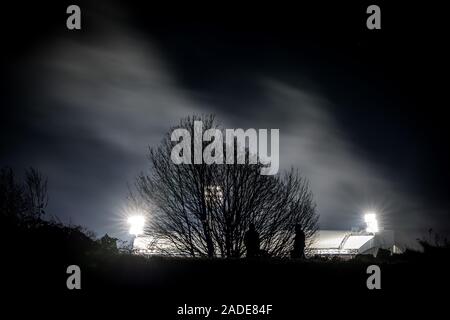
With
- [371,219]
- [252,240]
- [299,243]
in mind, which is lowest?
[371,219]

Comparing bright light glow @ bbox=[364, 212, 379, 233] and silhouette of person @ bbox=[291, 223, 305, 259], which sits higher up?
silhouette of person @ bbox=[291, 223, 305, 259]

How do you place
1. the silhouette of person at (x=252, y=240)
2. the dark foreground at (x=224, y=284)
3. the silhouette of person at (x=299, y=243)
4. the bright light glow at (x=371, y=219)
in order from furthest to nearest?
the bright light glow at (x=371, y=219) → the silhouette of person at (x=299, y=243) → the silhouette of person at (x=252, y=240) → the dark foreground at (x=224, y=284)

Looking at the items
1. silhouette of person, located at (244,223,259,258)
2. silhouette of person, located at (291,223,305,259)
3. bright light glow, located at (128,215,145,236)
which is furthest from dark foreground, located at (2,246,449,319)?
bright light glow, located at (128,215,145,236)

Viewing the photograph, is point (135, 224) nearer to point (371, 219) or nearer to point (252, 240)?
point (252, 240)

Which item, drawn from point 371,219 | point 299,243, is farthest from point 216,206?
point 371,219

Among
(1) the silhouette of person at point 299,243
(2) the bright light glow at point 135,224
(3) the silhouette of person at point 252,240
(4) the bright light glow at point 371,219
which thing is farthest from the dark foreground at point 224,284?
(4) the bright light glow at point 371,219

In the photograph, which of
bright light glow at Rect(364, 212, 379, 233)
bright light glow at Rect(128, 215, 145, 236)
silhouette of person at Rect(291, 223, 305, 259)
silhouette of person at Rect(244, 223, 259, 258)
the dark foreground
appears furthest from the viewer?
bright light glow at Rect(364, 212, 379, 233)

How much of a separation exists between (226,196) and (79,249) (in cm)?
A: 1441

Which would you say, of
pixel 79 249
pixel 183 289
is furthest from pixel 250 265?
pixel 79 249

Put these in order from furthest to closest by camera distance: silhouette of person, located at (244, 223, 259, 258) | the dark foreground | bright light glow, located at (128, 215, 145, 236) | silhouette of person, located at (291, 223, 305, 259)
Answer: bright light glow, located at (128, 215, 145, 236)
silhouette of person, located at (291, 223, 305, 259)
silhouette of person, located at (244, 223, 259, 258)
the dark foreground

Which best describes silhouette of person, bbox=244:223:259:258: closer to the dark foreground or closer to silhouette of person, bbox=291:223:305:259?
silhouette of person, bbox=291:223:305:259

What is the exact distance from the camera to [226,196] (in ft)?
75.5

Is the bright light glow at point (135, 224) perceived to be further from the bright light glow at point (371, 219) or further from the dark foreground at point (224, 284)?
the bright light glow at point (371, 219)
